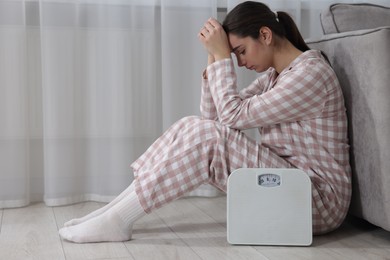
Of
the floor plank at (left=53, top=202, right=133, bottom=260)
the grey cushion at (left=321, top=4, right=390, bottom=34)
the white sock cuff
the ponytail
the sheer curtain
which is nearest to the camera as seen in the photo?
the floor plank at (left=53, top=202, right=133, bottom=260)

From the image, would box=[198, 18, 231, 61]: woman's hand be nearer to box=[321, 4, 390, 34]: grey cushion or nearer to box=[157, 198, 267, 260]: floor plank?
box=[321, 4, 390, 34]: grey cushion

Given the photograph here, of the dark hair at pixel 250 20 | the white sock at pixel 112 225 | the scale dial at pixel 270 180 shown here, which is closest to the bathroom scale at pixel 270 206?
the scale dial at pixel 270 180

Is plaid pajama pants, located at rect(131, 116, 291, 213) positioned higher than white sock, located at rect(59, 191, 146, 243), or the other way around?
plaid pajama pants, located at rect(131, 116, 291, 213)

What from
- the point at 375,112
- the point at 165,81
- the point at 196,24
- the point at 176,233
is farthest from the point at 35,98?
the point at 375,112

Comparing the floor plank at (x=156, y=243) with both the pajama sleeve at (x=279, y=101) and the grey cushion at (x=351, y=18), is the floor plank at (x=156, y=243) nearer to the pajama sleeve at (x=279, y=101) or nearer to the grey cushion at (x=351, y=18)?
the pajama sleeve at (x=279, y=101)

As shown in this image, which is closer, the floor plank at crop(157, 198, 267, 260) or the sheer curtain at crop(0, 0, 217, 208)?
the floor plank at crop(157, 198, 267, 260)

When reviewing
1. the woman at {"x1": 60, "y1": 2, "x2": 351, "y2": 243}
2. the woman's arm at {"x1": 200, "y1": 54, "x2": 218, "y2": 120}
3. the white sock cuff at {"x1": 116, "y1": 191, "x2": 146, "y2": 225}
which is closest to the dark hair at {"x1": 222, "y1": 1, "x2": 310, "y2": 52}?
the woman at {"x1": 60, "y1": 2, "x2": 351, "y2": 243}

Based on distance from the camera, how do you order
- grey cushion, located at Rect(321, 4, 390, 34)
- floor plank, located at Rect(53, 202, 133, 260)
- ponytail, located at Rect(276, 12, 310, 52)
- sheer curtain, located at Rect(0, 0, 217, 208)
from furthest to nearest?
sheer curtain, located at Rect(0, 0, 217, 208), grey cushion, located at Rect(321, 4, 390, 34), ponytail, located at Rect(276, 12, 310, 52), floor plank, located at Rect(53, 202, 133, 260)

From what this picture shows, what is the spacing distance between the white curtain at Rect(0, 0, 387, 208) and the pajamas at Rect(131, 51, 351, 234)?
642 mm

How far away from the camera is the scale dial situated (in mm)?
1710

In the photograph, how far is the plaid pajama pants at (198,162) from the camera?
172cm

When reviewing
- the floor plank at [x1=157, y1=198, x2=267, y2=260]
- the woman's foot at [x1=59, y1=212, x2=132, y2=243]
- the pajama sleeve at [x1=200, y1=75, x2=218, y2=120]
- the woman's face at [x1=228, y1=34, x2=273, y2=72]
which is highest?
the woman's face at [x1=228, y1=34, x2=273, y2=72]

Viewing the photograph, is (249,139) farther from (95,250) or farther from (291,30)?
(95,250)

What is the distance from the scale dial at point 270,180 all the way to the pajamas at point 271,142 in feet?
0.17
